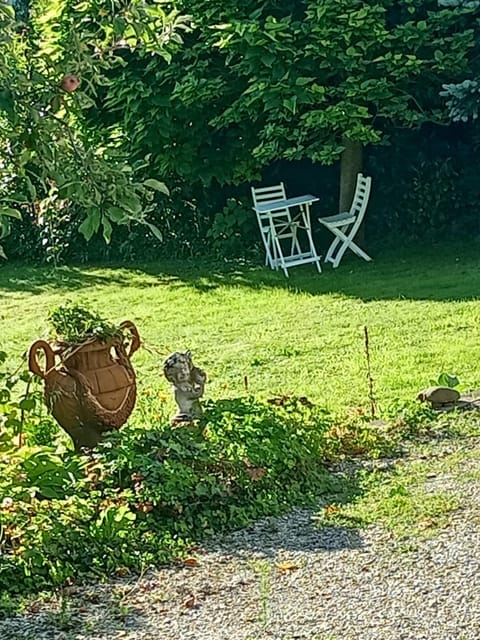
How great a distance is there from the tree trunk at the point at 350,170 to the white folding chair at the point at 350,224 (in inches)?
8.2

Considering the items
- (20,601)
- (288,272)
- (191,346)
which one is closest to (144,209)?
(20,601)

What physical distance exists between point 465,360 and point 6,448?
3542 mm

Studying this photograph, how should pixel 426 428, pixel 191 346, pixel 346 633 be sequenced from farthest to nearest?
pixel 191 346 → pixel 426 428 → pixel 346 633

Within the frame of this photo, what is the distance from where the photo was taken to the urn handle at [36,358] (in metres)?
4.82

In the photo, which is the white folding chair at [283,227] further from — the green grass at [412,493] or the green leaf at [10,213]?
the green leaf at [10,213]

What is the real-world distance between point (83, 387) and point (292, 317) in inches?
180

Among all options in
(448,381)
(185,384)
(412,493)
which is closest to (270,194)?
(448,381)

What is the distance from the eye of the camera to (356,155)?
42.3 feet

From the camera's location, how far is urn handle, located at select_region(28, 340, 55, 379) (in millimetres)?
4816

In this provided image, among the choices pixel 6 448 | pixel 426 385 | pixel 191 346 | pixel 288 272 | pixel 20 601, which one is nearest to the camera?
pixel 20 601

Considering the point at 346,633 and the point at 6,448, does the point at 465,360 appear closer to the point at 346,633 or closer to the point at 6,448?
the point at 6,448

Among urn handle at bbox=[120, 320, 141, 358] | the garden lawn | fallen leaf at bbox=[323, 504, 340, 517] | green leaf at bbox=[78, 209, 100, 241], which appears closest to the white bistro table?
the garden lawn

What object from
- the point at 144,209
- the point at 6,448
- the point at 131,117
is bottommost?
the point at 6,448

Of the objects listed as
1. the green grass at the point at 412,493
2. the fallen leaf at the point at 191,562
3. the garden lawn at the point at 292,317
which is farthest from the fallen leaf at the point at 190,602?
the garden lawn at the point at 292,317
